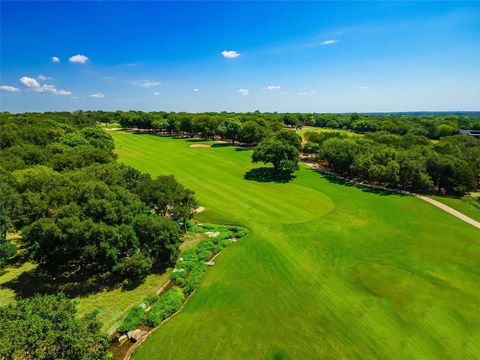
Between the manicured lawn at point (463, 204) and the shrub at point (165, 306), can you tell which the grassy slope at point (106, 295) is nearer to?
the shrub at point (165, 306)

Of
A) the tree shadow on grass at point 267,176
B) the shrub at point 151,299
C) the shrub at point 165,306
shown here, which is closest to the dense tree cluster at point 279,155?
the tree shadow on grass at point 267,176

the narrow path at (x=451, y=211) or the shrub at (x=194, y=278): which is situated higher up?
the shrub at (x=194, y=278)

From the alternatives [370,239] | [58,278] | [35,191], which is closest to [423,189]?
[370,239]

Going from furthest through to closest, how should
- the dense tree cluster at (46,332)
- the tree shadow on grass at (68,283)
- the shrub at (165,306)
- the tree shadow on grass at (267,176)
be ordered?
the tree shadow on grass at (267,176)
the tree shadow on grass at (68,283)
the shrub at (165,306)
the dense tree cluster at (46,332)

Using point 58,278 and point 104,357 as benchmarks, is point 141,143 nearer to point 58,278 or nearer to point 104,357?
point 58,278

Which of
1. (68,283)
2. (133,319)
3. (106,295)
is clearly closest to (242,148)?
(68,283)

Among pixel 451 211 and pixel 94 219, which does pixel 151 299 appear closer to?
pixel 94 219

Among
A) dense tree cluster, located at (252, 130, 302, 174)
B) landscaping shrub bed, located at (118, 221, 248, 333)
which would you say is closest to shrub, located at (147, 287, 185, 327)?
landscaping shrub bed, located at (118, 221, 248, 333)
